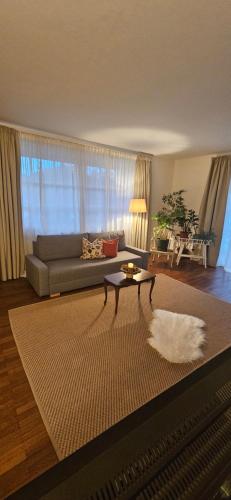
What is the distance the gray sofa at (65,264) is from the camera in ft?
9.84

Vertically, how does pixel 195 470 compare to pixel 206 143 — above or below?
below

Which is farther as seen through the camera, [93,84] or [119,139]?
[119,139]

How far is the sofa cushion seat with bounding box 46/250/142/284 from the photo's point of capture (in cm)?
305

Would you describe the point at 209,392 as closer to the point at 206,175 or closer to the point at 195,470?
the point at 195,470

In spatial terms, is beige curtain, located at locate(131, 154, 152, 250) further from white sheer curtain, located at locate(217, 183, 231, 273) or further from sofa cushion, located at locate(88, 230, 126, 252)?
white sheer curtain, located at locate(217, 183, 231, 273)

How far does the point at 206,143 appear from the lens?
3912mm

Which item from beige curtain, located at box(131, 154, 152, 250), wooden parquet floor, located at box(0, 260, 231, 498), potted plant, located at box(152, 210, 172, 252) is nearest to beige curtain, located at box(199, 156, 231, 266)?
potted plant, located at box(152, 210, 172, 252)

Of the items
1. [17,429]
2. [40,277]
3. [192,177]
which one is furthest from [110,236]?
[17,429]

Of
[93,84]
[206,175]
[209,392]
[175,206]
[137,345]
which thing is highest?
[93,84]

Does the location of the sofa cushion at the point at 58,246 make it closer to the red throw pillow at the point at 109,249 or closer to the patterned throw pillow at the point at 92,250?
the patterned throw pillow at the point at 92,250

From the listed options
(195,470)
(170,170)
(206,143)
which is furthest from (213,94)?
(170,170)

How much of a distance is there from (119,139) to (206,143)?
61.5 inches

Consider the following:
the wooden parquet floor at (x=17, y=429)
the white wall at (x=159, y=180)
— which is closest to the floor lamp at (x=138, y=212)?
the white wall at (x=159, y=180)

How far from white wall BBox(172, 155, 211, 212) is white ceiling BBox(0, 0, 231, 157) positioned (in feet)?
6.48
